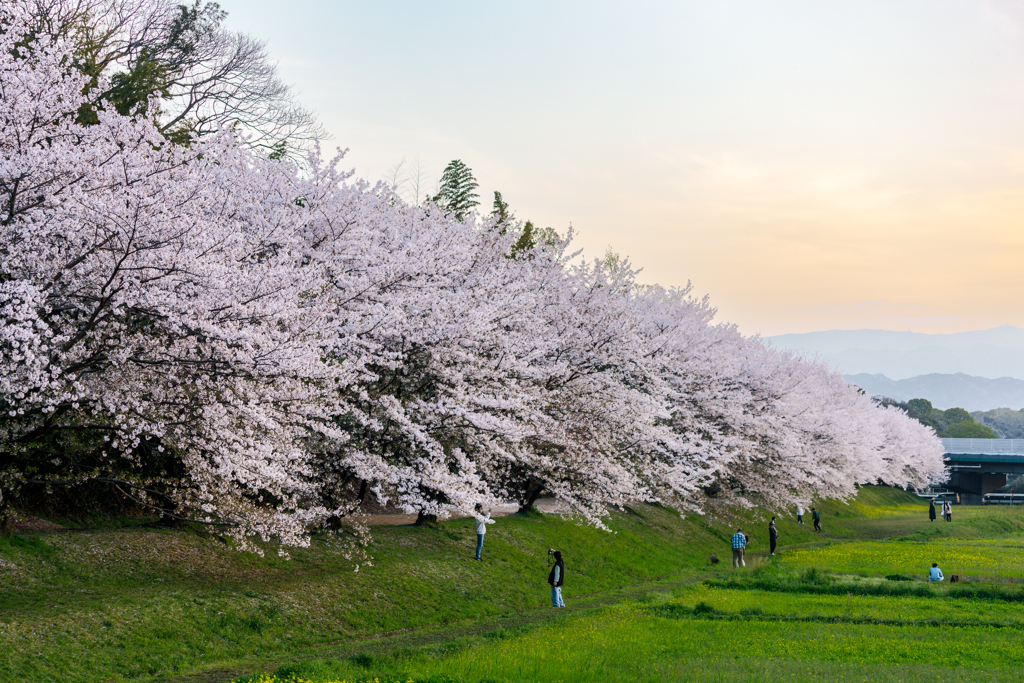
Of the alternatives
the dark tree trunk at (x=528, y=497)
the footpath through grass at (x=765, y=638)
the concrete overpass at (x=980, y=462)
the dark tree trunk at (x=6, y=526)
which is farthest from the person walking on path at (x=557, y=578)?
the concrete overpass at (x=980, y=462)

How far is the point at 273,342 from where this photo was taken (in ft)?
53.1

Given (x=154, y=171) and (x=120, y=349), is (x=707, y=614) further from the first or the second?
(x=154, y=171)

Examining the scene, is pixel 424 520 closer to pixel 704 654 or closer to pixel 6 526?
pixel 704 654

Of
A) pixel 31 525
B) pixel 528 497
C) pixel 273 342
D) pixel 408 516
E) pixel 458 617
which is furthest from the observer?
pixel 528 497

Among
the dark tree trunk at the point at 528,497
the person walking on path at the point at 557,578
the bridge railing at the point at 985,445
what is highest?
the bridge railing at the point at 985,445

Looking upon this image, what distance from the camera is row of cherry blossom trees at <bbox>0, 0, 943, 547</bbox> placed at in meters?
14.7

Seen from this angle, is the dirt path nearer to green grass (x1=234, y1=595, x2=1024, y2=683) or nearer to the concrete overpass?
green grass (x1=234, y1=595, x2=1024, y2=683)

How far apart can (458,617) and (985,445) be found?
106 m

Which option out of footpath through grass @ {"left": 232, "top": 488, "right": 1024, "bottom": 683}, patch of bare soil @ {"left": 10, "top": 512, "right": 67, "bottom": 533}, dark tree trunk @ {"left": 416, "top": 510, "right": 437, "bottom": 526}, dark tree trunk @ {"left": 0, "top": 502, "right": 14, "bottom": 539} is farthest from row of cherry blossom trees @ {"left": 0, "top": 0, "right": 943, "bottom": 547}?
footpath through grass @ {"left": 232, "top": 488, "right": 1024, "bottom": 683}

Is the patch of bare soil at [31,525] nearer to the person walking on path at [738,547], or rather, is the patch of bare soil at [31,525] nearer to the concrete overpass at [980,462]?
the person walking on path at [738,547]

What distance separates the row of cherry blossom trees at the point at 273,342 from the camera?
48.1 feet

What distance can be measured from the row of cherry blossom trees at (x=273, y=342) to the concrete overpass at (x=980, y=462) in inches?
3209

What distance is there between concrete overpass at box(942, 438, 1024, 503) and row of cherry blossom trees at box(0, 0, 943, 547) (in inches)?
3209

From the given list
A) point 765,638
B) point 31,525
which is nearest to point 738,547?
point 765,638
